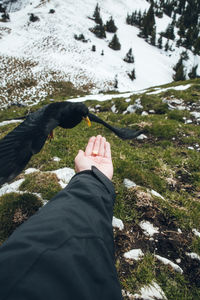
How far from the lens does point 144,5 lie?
85.5 metres

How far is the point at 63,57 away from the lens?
124ft

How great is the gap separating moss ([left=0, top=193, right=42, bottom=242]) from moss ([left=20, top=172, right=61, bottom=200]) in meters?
0.20

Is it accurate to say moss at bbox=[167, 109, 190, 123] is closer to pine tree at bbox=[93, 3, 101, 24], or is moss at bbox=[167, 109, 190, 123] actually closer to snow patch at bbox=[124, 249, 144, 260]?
snow patch at bbox=[124, 249, 144, 260]

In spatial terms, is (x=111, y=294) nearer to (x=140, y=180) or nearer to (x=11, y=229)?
(x=11, y=229)

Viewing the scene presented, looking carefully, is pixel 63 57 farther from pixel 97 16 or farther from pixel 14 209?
pixel 14 209

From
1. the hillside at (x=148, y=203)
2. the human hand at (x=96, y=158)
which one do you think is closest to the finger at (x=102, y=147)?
the human hand at (x=96, y=158)

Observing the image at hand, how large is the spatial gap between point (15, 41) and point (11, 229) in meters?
47.6

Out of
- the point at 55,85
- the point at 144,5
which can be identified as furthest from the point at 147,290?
the point at 144,5

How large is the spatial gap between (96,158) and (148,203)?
4.07 feet

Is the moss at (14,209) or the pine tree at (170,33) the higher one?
the pine tree at (170,33)

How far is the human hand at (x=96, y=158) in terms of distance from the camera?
2635mm

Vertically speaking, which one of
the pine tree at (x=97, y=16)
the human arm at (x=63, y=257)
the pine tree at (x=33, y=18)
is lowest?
the human arm at (x=63, y=257)

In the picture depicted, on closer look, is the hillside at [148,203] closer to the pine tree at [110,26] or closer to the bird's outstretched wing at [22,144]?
the bird's outstretched wing at [22,144]

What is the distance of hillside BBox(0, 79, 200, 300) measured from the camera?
215 cm
